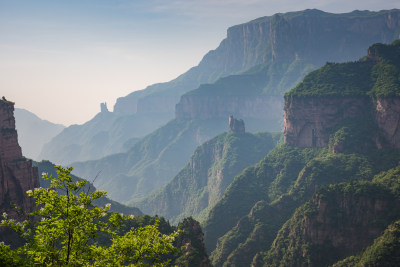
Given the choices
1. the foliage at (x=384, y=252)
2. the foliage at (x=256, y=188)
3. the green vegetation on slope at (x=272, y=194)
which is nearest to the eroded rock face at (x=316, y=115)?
the foliage at (x=256, y=188)

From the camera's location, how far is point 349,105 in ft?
373

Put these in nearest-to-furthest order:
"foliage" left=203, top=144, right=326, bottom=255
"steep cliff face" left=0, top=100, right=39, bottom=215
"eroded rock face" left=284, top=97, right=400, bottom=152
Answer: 1. "steep cliff face" left=0, top=100, right=39, bottom=215
2. "eroded rock face" left=284, top=97, right=400, bottom=152
3. "foliage" left=203, top=144, right=326, bottom=255

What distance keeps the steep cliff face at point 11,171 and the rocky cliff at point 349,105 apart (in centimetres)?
8713

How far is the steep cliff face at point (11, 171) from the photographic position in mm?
62312

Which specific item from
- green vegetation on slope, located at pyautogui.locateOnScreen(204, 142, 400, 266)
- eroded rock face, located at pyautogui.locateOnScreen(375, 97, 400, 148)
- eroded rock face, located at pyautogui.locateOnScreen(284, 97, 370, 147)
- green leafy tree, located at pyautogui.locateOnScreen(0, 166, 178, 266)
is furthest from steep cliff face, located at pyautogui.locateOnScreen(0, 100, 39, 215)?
eroded rock face, located at pyautogui.locateOnScreen(375, 97, 400, 148)

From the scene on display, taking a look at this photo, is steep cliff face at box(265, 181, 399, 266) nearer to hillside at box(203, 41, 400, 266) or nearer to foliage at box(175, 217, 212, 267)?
hillside at box(203, 41, 400, 266)

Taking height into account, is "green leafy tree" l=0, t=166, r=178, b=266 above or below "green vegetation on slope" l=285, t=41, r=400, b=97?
below

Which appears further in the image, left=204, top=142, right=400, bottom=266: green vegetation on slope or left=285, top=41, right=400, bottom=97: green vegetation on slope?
left=285, top=41, right=400, bottom=97: green vegetation on slope

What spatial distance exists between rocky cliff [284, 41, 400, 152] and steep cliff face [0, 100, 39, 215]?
8713 centimetres

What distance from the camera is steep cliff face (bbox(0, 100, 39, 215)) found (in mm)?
62312

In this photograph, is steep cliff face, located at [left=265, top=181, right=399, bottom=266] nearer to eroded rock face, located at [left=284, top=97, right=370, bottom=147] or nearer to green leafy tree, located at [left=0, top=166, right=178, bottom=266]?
eroded rock face, located at [left=284, top=97, right=370, bottom=147]

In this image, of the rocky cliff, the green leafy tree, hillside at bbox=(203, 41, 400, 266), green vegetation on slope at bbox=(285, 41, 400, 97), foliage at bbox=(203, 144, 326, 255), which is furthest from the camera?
foliage at bbox=(203, 144, 326, 255)

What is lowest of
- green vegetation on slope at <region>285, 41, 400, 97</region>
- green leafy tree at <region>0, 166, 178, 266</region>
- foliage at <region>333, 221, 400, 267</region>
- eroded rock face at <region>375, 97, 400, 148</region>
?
foliage at <region>333, 221, 400, 267</region>

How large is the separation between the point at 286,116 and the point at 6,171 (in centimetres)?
10128
